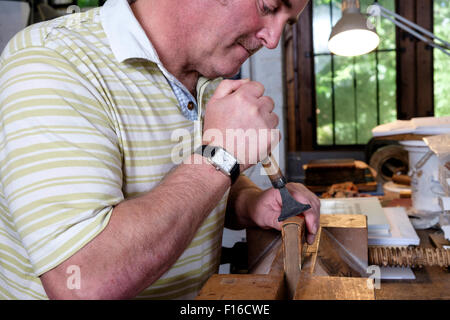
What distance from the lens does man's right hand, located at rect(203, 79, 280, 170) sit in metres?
0.82

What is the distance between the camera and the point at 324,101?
17.0 feet

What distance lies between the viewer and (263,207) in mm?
1114

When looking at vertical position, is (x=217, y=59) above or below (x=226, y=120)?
above

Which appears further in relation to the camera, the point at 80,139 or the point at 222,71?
the point at 222,71

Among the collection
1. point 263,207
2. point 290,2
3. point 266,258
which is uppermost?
point 290,2

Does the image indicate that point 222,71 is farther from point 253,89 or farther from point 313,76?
point 313,76

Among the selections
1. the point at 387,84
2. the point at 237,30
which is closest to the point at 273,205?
the point at 237,30

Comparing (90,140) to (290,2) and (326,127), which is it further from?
(326,127)

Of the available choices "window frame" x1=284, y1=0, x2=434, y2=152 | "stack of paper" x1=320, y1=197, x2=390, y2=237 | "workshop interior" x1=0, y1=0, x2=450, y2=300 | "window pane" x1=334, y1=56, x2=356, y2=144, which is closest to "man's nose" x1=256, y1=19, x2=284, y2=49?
"workshop interior" x1=0, y1=0, x2=450, y2=300

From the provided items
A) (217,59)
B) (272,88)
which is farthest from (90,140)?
(272,88)

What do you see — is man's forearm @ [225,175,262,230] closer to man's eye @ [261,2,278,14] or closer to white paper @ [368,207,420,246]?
white paper @ [368,207,420,246]

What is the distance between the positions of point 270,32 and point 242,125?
1.02ft

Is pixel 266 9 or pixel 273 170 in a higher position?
pixel 266 9

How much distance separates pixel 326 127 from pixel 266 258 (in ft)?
14.5
